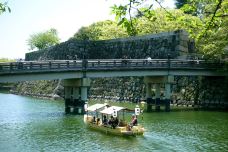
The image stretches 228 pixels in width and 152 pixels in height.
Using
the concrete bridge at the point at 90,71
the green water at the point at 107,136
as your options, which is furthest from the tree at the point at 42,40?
the green water at the point at 107,136

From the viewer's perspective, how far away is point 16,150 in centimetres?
2628

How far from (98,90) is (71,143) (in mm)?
50147

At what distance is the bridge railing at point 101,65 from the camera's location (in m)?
42.7

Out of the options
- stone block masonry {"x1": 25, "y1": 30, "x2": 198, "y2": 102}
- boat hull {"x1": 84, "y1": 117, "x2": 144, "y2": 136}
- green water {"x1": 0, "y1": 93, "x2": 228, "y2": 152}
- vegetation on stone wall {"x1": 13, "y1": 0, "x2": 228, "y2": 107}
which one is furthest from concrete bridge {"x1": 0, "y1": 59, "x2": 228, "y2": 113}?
boat hull {"x1": 84, "y1": 117, "x2": 144, "y2": 136}

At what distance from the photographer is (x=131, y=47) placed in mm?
78625

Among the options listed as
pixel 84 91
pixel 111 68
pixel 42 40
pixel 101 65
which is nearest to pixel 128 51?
pixel 111 68

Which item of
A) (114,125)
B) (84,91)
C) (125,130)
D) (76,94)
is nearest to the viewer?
(125,130)

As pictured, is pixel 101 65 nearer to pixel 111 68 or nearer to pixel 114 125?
pixel 111 68

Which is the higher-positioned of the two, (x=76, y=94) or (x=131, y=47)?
(x=131, y=47)

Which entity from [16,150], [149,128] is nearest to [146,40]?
[149,128]

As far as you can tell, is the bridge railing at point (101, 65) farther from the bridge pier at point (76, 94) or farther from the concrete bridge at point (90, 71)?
the bridge pier at point (76, 94)

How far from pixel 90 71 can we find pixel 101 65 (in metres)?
1.73

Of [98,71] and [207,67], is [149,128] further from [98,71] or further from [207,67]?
[207,67]

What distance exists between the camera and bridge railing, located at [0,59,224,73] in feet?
140
